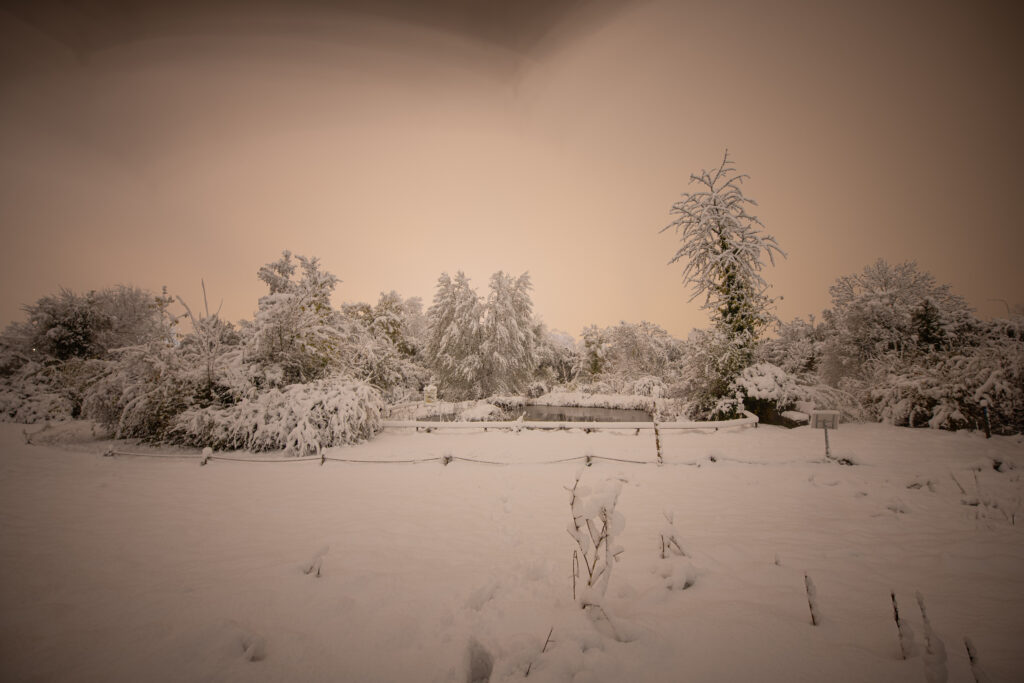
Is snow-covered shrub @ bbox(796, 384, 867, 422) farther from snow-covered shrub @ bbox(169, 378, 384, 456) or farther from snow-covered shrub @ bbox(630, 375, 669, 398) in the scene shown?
snow-covered shrub @ bbox(169, 378, 384, 456)

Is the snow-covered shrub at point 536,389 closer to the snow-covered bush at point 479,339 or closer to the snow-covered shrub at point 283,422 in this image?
the snow-covered bush at point 479,339

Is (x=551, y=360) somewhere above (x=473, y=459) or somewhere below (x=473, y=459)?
above

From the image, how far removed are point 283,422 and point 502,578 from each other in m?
9.09

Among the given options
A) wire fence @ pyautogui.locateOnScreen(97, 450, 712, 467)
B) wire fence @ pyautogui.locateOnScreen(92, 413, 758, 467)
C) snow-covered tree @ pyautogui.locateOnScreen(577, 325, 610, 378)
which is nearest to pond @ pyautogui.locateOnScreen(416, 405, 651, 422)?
wire fence @ pyautogui.locateOnScreen(92, 413, 758, 467)

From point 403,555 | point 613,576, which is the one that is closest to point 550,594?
point 613,576

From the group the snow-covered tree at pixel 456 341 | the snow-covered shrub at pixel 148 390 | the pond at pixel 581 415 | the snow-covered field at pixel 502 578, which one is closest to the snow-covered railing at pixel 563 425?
the snow-covered field at pixel 502 578

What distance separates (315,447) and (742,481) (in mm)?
10249

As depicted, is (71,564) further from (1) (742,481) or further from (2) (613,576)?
(1) (742,481)

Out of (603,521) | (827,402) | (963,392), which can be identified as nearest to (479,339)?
(827,402)

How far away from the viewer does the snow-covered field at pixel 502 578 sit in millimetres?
2379

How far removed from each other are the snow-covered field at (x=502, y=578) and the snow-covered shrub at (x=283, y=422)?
8.88 feet

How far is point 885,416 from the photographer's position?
41.2ft

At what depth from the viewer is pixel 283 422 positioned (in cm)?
1004

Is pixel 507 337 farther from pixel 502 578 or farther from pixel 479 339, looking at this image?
pixel 502 578
